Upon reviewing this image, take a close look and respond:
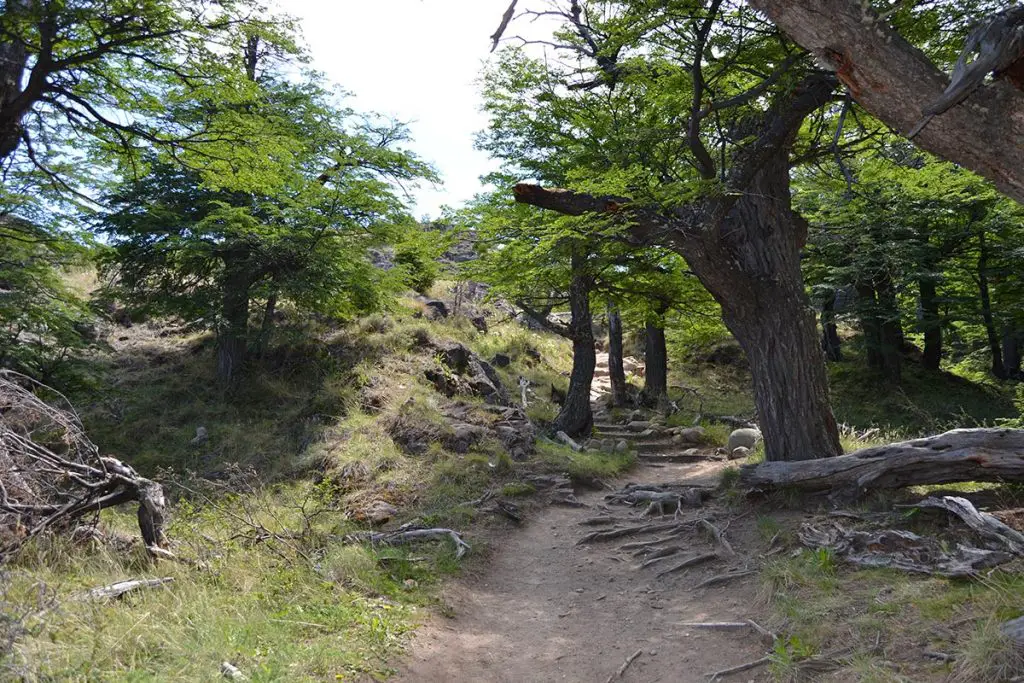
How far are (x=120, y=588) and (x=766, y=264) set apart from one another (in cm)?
730

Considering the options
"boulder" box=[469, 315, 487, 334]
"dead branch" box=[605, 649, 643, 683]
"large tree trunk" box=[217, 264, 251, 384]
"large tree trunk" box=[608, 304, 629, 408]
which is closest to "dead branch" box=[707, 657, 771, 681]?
"dead branch" box=[605, 649, 643, 683]

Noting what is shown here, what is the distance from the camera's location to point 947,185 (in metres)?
11.6

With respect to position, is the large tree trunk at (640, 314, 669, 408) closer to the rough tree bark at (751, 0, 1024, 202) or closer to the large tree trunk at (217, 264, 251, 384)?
the large tree trunk at (217, 264, 251, 384)

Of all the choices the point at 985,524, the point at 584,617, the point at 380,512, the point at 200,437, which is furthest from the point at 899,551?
the point at 200,437

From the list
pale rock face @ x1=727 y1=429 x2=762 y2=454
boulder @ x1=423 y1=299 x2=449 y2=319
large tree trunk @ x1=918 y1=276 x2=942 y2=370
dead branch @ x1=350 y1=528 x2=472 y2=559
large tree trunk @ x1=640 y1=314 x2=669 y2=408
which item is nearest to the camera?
dead branch @ x1=350 y1=528 x2=472 y2=559

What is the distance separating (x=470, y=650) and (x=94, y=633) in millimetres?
2586

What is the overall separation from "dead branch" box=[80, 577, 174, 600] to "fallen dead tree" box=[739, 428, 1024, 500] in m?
6.12

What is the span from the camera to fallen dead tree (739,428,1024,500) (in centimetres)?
611

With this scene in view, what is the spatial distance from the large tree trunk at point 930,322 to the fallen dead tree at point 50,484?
1711 centimetres

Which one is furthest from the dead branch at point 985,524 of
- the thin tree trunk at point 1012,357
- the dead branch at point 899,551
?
the thin tree trunk at point 1012,357

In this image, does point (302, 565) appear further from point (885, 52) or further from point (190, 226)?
point (190, 226)

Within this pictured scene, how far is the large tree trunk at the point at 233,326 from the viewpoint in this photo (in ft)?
45.4

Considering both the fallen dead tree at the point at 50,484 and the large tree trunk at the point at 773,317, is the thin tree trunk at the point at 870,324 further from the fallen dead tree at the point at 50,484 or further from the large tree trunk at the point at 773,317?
the fallen dead tree at the point at 50,484

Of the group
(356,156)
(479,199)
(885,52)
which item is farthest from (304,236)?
(885,52)
